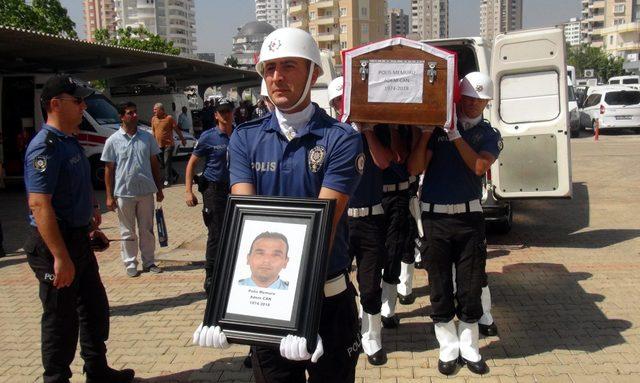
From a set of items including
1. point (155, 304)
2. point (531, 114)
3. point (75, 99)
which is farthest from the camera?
point (531, 114)

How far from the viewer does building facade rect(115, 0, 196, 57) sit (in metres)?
152

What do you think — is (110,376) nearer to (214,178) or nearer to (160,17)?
(214,178)

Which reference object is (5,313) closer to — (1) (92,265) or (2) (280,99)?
(1) (92,265)

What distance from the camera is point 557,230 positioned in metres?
8.38

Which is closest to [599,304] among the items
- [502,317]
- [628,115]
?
[502,317]

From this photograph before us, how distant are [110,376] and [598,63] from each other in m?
80.4

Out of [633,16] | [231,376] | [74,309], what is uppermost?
[633,16]

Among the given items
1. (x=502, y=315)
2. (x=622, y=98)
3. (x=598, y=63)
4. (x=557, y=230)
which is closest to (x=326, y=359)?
(x=502, y=315)

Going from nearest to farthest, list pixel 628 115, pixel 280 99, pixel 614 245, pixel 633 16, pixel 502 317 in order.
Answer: pixel 280 99 < pixel 502 317 < pixel 614 245 < pixel 628 115 < pixel 633 16

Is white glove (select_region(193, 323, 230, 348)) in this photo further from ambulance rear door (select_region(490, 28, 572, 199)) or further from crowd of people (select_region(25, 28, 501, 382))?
ambulance rear door (select_region(490, 28, 572, 199))

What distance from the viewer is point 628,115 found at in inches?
866

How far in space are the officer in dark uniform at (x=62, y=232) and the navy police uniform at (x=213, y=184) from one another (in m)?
1.77

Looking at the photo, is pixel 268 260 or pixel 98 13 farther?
pixel 98 13

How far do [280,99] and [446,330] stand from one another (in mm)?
2406
